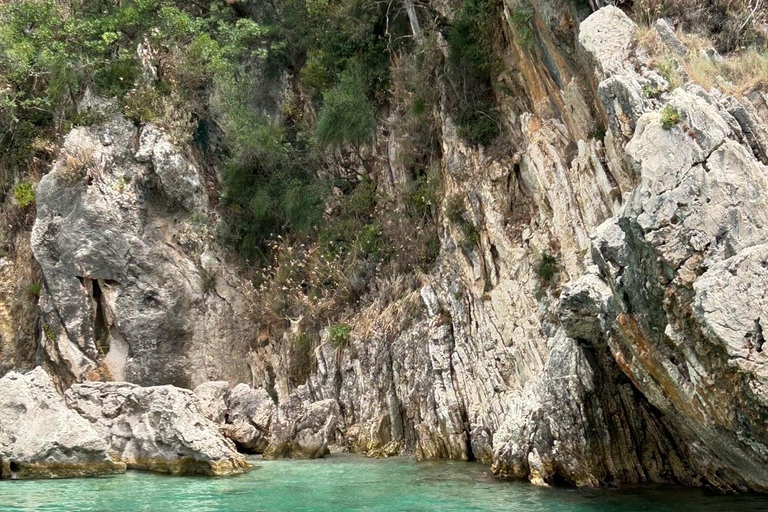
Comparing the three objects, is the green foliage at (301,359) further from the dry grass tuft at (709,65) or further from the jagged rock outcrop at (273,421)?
the dry grass tuft at (709,65)

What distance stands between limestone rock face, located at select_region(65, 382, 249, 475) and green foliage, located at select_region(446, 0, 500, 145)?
25.8ft

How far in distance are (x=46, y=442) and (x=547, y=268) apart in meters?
8.82

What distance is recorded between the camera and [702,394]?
8773 mm

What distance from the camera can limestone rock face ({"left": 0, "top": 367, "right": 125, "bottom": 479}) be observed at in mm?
14070

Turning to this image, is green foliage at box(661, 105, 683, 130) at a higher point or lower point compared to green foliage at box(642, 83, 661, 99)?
lower

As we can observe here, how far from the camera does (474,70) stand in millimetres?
18094

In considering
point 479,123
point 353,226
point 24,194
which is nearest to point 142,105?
point 24,194

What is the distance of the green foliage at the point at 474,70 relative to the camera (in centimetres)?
1770

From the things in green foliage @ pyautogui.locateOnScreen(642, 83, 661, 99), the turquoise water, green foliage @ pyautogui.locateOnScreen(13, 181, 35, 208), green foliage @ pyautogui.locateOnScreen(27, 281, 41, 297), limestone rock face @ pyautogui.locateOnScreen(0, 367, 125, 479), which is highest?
green foliage @ pyautogui.locateOnScreen(13, 181, 35, 208)

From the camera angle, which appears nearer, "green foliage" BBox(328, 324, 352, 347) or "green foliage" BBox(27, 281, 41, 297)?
"green foliage" BBox(328, 324, 352, 347)

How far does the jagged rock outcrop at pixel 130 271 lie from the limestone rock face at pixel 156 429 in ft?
18.8

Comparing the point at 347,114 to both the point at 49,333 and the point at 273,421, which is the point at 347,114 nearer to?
the point at 273,421

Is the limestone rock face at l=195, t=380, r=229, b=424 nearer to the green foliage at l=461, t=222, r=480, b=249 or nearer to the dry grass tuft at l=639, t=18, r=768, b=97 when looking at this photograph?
the green foliage at l=461, t=222, r=480, b=249

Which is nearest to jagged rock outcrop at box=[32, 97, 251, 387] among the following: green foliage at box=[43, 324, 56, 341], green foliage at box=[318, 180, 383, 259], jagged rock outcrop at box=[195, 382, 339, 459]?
green foliage at box=[43, 324, 56, 341]
